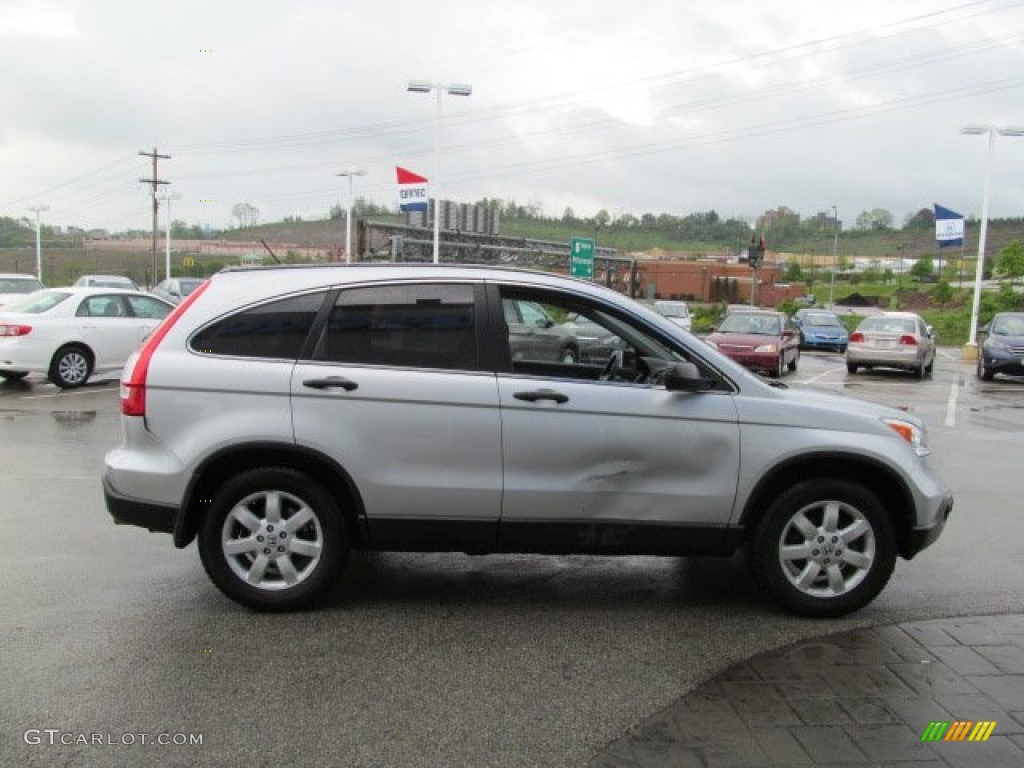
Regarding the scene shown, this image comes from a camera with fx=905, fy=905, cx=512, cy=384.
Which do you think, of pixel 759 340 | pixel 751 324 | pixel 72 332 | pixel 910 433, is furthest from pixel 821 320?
pixel 910 433

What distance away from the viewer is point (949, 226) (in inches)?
1241

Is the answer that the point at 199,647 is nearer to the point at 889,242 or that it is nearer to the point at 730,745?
the point at 730,745

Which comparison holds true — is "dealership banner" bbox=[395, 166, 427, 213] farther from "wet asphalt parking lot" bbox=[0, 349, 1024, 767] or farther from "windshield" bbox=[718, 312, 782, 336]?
"wet asphalt parking lot" bbox=[0, 349, 1024, 767]

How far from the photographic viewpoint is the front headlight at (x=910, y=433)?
501 cm

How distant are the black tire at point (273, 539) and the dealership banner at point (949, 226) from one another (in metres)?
31.6

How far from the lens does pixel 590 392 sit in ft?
15.6

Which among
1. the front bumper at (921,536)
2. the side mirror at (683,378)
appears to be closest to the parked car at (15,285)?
the side mirror at (683,378)

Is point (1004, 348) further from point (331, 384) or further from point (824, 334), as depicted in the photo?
point (331, 384)

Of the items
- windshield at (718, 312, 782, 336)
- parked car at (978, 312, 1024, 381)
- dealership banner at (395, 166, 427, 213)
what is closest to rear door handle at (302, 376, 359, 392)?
windshield at (718, 312, 782, 336)

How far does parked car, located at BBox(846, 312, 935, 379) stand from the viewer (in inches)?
851

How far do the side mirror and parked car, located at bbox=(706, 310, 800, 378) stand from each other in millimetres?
14706

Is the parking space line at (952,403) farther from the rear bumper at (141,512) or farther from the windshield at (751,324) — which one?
the rear bumper at (141,512)

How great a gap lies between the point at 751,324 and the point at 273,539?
18.5 m

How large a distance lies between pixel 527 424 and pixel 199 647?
6.31 ft
